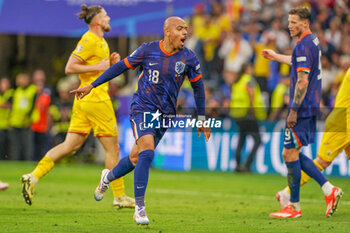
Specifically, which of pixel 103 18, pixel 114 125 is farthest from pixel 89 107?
pixel 103 18

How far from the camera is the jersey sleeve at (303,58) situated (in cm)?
880

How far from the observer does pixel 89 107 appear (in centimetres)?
1001

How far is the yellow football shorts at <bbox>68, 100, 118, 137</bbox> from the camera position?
32.8 ft

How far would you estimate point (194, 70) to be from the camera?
8.40 metres

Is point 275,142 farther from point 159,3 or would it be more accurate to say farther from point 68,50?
point 68,50

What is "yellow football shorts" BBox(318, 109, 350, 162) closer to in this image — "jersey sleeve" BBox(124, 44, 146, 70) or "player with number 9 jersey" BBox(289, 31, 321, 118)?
"player with number 9 jersey" BBox(289, 31, 321, 118)

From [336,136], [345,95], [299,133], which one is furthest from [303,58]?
[336,136]

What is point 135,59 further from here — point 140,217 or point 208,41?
point 208,41

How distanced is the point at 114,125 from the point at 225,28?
1212cm

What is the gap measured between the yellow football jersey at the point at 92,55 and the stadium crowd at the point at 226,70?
28.4ft

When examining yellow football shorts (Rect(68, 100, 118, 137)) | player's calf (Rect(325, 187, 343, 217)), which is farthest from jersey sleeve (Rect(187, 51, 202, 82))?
player's calf (Rect(325, 187, 343, 217))

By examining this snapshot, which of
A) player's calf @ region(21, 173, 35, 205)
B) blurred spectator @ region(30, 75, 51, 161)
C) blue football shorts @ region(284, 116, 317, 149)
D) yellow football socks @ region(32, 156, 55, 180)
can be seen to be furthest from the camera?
blurred spectator @ region(30, 75, 51, 161)

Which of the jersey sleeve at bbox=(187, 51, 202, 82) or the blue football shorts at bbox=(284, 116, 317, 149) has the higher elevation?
the jersey sleeve at bbox=(187, 51, 202, 82)

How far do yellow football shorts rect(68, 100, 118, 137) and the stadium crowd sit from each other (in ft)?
28.3
